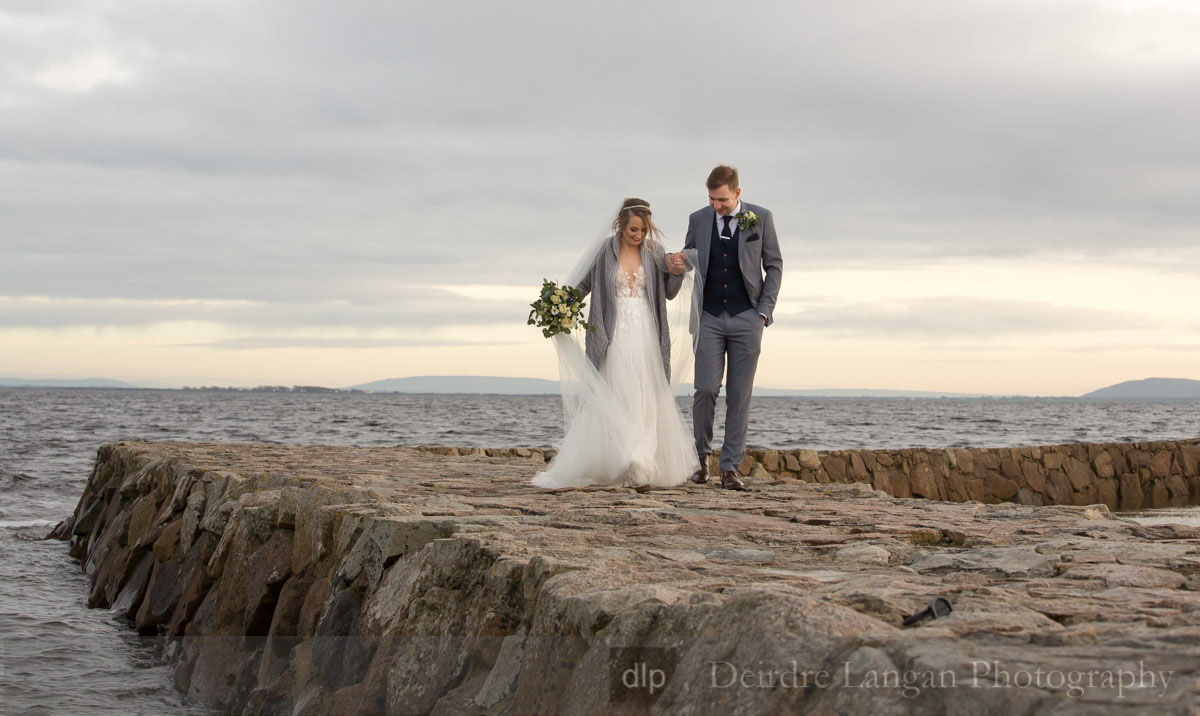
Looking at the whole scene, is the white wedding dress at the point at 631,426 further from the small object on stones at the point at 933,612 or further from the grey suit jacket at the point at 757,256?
the small object on stones at the point at 933,612

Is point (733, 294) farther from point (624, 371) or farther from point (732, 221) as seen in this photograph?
point (624, 371)

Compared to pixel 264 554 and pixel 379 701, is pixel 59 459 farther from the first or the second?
pixel 379 701

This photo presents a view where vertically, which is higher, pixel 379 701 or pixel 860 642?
pixel 860 642

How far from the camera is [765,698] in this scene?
232cm

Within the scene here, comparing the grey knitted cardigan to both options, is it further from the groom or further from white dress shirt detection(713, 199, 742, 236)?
white dress shirt detection(713, 199, 742, 236)

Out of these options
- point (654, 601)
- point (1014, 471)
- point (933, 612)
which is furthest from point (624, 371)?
point (1014, 471)

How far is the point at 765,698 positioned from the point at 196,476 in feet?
24.8

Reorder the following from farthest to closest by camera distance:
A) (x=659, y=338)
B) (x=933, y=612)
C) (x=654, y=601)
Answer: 1. (x=659, y=338)
2. (x=654, y=601)
3. (x=933, y=612)

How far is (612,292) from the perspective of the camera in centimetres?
792

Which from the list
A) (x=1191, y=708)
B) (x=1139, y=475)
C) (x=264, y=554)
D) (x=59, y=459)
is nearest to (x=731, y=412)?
(x=264, y=554)

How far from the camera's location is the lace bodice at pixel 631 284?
7.93 m

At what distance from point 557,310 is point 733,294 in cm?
136

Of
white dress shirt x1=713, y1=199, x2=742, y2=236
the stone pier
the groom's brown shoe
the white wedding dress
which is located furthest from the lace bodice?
the stone pier

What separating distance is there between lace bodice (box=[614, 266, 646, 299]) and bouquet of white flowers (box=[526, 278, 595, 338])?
333 millimetres
